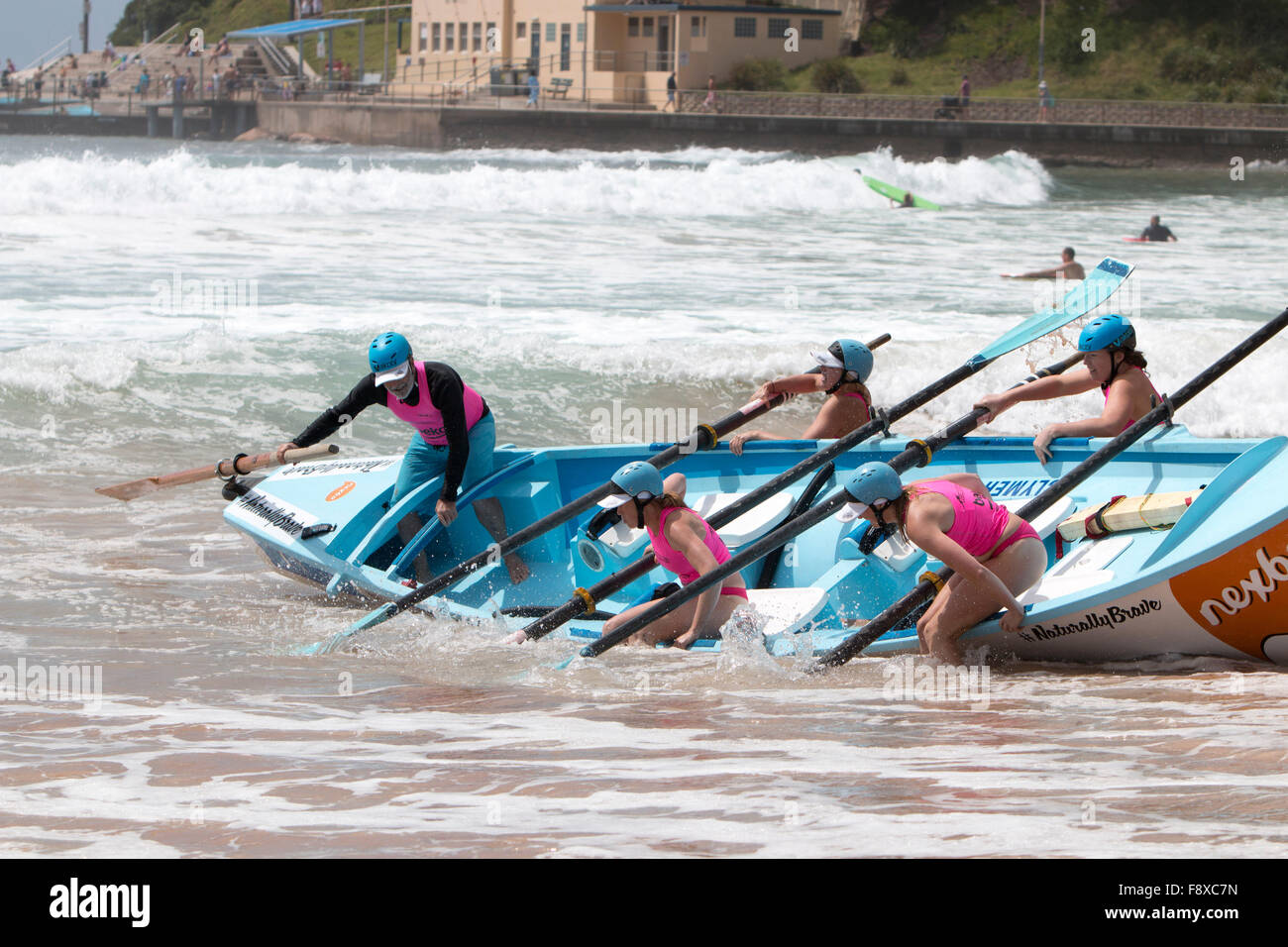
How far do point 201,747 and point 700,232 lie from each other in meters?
24.5

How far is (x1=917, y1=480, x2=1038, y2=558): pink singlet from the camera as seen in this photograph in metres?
6.38

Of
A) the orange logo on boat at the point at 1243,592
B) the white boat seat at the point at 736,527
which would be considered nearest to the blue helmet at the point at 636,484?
the white boat seat at the point at 736,527

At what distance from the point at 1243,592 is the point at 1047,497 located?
94cm

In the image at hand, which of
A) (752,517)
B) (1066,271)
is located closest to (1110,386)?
(752,517)

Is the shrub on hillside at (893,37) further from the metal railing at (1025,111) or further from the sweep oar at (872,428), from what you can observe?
the sweep oar at (872,428)

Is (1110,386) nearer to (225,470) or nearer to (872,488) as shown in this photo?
(872,488)

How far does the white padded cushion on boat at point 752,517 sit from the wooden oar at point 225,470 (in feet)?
6.79

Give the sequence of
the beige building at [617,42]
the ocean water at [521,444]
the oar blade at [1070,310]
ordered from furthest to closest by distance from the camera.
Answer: the beige building at [617,42] → the oar blade at [1070,310] → the ocean water at [521,444]

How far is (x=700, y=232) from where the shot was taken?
95.8 ft

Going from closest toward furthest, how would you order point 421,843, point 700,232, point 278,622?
1. point 421,843
2. point 278,622
3. point 700,232

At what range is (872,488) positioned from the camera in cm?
622

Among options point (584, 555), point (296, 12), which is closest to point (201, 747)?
point (584, 555)

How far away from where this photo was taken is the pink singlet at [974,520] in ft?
20.9
